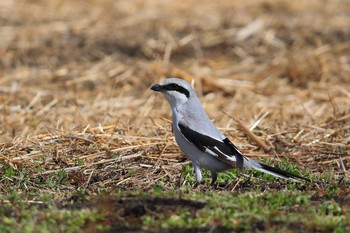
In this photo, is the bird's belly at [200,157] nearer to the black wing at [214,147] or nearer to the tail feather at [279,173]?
the black wing at [214,147]

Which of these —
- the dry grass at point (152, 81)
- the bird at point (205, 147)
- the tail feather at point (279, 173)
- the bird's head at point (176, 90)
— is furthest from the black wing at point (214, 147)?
the dry grass at point (152, 81)

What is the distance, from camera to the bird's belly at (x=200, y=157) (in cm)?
675

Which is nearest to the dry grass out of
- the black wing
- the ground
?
the ground

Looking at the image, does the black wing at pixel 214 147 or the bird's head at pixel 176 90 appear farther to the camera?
the bird's head at pixel 176 90

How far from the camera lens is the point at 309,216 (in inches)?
212

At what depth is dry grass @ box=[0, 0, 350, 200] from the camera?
7719mm

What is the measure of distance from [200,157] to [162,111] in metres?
3.98

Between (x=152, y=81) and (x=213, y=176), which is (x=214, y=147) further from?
(x=152, y=81)

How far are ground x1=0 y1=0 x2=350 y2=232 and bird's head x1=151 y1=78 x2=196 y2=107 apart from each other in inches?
28.4

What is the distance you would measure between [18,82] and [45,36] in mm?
2536

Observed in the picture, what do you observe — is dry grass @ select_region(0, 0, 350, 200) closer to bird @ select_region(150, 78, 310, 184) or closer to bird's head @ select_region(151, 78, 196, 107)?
bird @ select_region(150, 78, 310, 184)

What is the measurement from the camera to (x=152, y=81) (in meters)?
12.0

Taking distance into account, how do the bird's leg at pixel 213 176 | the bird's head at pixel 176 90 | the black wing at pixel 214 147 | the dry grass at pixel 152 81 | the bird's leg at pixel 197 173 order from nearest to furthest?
1. the black wing at pixel 214 147
2. the bird's leg at pixel 197 173
3. the bird's leg at pixel 213 176
4. the bird's head at pixel 176 90
5. the dry grass at pixel 152 81

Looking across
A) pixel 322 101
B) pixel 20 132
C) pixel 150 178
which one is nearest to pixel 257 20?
pixel 322 101
